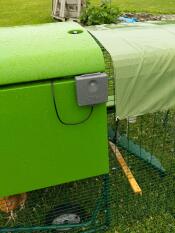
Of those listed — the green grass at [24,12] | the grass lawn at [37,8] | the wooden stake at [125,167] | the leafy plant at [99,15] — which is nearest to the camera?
the wooden stake at [125,167]

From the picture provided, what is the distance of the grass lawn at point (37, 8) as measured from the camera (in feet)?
40.8

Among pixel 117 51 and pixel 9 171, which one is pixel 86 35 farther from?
pixel 9 171

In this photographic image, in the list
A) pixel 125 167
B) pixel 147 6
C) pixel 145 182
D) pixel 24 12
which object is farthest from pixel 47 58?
pixel 147 6

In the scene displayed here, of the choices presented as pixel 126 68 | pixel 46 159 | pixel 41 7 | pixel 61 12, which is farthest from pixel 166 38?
pixel 41 7

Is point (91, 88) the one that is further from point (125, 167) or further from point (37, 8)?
point (37, 8)

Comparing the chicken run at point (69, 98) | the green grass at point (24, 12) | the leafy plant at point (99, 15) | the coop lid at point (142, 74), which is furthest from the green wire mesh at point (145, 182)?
the green grass at point (24, 12)

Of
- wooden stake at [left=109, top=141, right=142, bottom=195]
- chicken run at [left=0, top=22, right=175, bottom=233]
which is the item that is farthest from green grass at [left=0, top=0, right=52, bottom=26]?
chicken run at [left=0, top=22, right=175, bottom=233]

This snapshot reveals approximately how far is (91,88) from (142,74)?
41 cm

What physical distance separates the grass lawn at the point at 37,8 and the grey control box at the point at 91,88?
31.9ft

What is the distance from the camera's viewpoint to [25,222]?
12.9 ft

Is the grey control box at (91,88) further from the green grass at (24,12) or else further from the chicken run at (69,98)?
the green grass at (24,12)

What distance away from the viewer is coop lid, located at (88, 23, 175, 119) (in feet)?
9.43

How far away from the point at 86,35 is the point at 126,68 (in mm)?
423

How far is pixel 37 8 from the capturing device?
13930 mm
